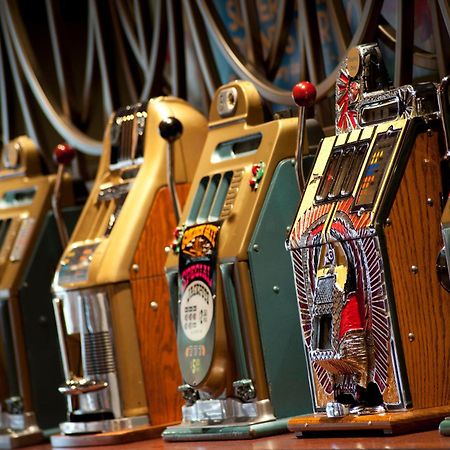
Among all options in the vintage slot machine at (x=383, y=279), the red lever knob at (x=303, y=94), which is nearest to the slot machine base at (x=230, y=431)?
the vintage slot machine at (x=383, y=279)

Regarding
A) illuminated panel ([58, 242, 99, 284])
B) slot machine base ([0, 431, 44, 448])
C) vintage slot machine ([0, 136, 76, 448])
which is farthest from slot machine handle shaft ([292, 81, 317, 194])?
slot machine base ([0, 431, 44, 448])

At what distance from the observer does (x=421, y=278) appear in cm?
380

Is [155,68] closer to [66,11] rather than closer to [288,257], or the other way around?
[66,11]

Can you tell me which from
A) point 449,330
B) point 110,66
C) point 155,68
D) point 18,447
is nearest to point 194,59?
point 155,68

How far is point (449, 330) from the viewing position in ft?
12.5

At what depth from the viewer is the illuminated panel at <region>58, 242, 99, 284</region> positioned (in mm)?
5035

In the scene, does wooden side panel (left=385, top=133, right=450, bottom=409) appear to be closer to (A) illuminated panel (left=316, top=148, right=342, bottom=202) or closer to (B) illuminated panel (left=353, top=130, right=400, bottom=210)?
(B) illuminated panel (left=353, top=130, right=400, bottom=210)

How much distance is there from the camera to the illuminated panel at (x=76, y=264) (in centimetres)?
504

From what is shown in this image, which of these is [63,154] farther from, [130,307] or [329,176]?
[329,176]

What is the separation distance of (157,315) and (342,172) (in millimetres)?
1327

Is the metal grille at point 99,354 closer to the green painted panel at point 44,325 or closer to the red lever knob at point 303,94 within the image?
the green painted panel at point 44,325

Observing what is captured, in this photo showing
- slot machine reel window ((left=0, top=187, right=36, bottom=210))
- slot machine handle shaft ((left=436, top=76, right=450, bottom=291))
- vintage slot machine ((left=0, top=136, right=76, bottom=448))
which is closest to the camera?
slot machine handle shaft ((left=436, top=76, right=450, bottom=291))

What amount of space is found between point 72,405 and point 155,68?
1646mm

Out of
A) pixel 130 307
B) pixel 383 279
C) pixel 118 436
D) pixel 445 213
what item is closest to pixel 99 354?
pixel 130 307
